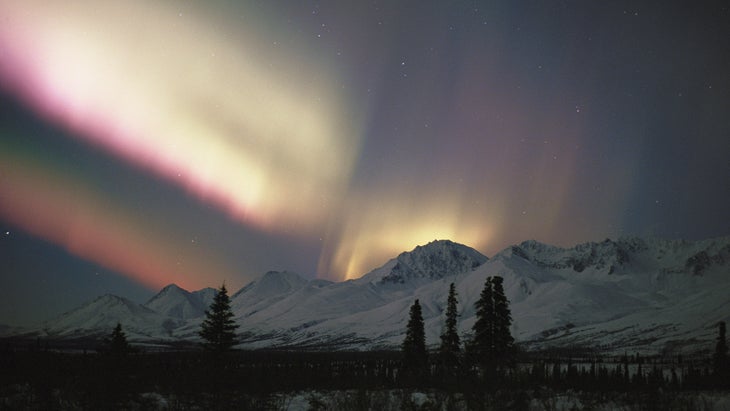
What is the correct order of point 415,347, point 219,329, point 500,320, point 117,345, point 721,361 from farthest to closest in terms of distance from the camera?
Answer: 1. point 721,361
2. point 415,347
3. point 500,320
4. point 117,345
5. point 219,329

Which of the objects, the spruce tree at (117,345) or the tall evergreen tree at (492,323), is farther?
the tall evergreen tree at (492,323)

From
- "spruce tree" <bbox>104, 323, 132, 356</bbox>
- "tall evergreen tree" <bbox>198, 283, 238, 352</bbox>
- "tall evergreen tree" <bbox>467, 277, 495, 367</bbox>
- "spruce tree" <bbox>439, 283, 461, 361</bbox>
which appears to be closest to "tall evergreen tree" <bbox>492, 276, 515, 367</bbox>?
"tall evergreen tree" <bbox>467, 277, 495, 367</bbox>

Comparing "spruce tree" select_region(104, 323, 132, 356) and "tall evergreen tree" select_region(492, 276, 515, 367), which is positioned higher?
"tall evergreen tree" select_region(492, 276, 515, 367)

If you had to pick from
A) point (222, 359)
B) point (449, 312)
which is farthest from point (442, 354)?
point (222, 359)

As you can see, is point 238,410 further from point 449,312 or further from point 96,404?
point 449,312

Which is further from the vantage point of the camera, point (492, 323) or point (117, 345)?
point (492, 323)

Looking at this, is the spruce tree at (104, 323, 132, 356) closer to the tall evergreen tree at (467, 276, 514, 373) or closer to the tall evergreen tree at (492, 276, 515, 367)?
the tall evergreen tree at (467, 276, 514, 373)

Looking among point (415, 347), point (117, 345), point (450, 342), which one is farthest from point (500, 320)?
point (117, 345)

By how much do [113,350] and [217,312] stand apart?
42.3ft

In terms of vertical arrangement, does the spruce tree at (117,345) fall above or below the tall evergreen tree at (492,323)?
below

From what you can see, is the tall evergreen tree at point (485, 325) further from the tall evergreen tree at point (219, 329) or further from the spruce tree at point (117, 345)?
the spruce tree at point (117, 345)

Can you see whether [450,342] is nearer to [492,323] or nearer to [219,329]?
[492,323]

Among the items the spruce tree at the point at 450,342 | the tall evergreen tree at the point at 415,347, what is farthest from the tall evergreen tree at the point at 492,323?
the tall evergreen tree at the point at 415,347

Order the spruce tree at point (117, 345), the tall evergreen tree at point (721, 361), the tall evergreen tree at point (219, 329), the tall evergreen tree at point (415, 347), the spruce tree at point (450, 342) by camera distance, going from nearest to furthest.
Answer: the tall evergreen tree at point (219, 329) → the spruce tree at point (117, 345) → the spruce tree at point (450, 342) → the tall evergreen tree at point (415, 347) → the tall evergreen tree at point (721, 361)
